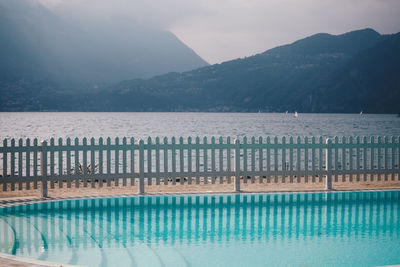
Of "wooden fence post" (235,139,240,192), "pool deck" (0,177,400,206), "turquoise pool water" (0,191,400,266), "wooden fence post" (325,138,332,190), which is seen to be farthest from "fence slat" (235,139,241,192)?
"wooden fence post" (325,138,332,190)

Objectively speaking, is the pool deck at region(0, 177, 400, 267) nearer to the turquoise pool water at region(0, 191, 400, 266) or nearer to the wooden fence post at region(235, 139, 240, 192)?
the wooden fence post at region(235, 139, 240, 192)

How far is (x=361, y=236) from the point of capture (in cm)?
920

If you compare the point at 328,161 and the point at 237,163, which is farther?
the point at 328,161

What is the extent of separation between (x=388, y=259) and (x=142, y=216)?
18.2ft

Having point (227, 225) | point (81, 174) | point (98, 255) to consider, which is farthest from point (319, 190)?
point (98, 255)

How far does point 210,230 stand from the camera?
9.63 m

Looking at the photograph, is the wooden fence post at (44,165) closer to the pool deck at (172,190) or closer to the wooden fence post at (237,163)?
the pool deck at (172,190)

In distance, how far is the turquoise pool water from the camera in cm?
763

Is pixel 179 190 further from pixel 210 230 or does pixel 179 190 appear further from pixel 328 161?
pixel 210 230

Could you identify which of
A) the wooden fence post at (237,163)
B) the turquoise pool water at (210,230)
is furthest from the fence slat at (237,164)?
the turquoise pool water at (210,230)

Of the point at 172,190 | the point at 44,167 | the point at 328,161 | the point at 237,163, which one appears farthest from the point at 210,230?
the point at 328,161

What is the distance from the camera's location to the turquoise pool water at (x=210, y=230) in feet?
25.0

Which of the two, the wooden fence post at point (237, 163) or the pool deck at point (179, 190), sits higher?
the wooden fence post at point (237, 163)

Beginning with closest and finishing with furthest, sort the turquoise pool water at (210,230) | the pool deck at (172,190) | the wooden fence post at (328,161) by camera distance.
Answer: the turquoise pool water at (210,230), the pool deck at (172,190), the wooden fence post at (328,161)
